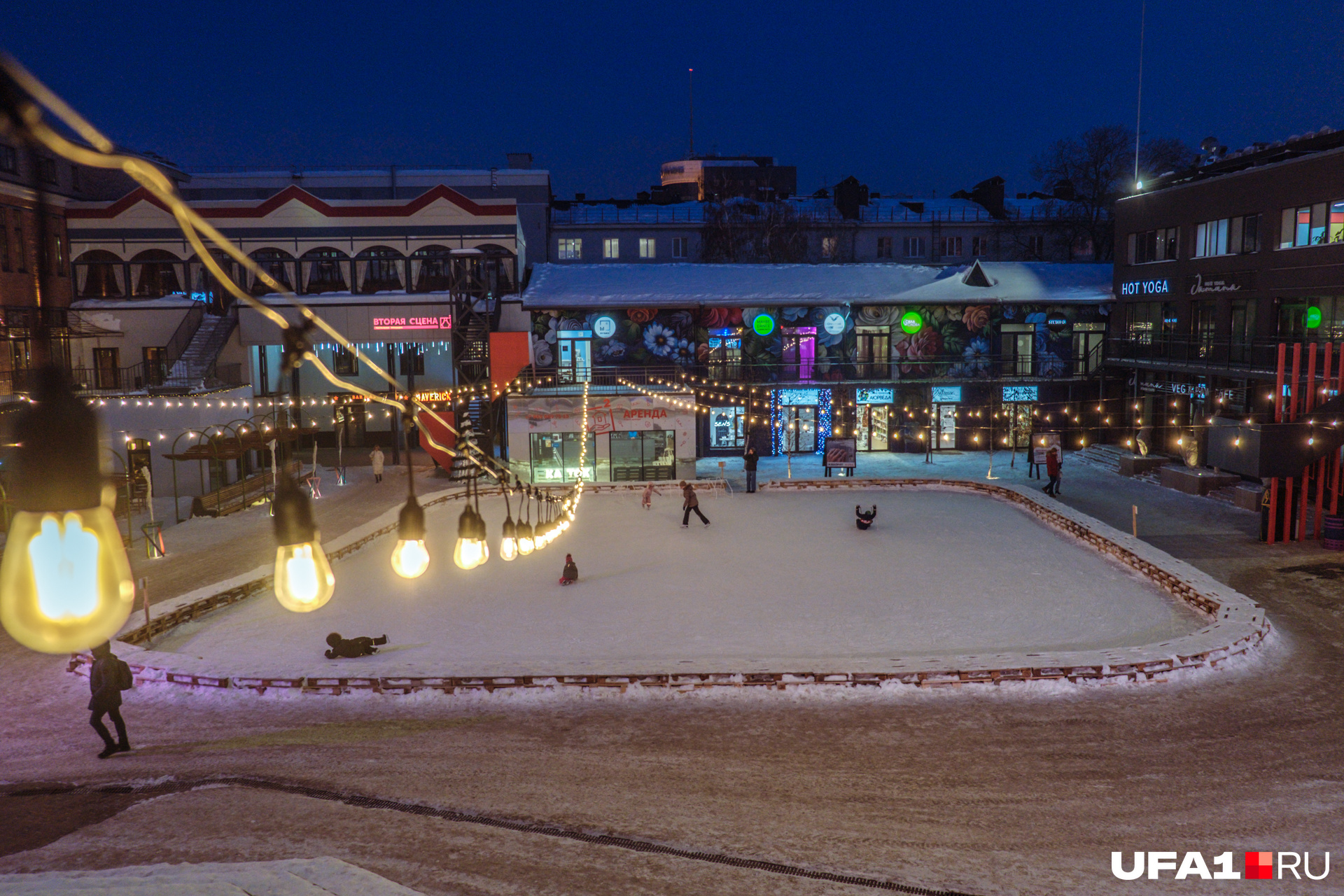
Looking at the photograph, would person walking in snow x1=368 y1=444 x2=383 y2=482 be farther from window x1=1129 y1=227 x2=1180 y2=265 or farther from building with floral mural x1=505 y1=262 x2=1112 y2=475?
window x1=1129 y1=227 x2=1180 y2=265

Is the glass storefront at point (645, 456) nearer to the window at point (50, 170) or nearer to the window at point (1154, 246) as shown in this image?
the window at point (1154, 246)

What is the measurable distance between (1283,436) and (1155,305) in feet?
48.7

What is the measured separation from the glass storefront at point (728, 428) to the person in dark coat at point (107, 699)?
2319 centimetres

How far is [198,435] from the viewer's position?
83.9 ft

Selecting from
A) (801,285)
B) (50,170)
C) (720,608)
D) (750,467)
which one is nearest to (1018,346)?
(801,285)

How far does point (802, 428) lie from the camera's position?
3155 centimetres

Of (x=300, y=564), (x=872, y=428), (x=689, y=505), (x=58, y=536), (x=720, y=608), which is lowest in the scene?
(x=720, y=608)

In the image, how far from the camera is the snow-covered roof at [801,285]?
3114 centimetres

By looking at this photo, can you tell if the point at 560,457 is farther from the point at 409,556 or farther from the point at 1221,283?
the point at 1221,283

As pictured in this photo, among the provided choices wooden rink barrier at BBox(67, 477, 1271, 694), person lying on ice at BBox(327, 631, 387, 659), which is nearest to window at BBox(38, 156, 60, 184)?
wooden rink barrier at BBox(67, 477, 1271, 694)

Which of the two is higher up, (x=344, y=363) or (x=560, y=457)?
(x=344, y=363)

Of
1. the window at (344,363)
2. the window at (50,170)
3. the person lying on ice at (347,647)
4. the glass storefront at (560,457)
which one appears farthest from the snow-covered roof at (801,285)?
the person lying on ice at (347,647)

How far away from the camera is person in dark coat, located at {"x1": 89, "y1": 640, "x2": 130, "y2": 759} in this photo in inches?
368

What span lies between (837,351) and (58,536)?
30389 mm
